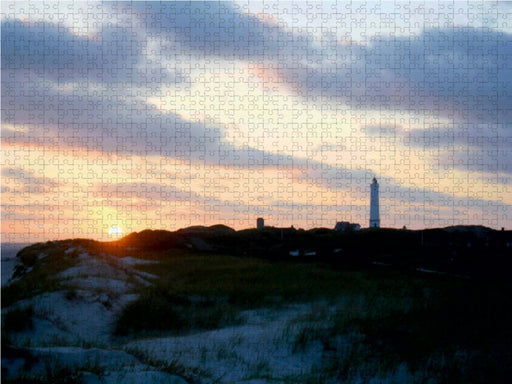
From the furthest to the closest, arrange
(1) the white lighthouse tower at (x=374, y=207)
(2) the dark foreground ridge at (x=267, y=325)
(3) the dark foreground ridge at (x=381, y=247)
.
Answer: (1) the white lighthouse tower at (x=374, y=207), (3) the dark foreground ridge at (x=381, y=247), (2) the dark foreground ridge at (x=267, y=325)

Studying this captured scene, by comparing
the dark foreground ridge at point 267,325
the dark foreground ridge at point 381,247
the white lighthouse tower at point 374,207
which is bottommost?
the dark foreground ridge at point 267,325

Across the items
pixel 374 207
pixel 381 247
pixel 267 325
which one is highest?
pixel 374 207

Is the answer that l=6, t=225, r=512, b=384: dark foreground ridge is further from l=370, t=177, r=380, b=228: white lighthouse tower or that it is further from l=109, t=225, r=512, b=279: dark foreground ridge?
l=370, t=177, r=380, b=228: white lighthouse tower

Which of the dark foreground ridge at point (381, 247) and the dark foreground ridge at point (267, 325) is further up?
the dark foreground ridge at point (381, 247)

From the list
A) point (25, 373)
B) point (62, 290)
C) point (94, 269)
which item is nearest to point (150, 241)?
point (94, 269)

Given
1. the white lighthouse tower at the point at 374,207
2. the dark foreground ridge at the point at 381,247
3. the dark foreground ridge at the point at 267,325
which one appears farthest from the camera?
the white lighthouse tower at the point at 374,207

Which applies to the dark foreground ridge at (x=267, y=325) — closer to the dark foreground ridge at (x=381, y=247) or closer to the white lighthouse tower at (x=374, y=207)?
the dark foreground ridge at (x=381, y=247)

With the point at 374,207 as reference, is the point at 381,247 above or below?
below

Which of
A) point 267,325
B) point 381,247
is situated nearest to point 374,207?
point 381,247

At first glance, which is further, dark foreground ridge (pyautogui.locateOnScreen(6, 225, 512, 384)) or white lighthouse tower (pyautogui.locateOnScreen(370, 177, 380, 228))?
white lighthouse tower (pyautogui.locateOnScreen(370, 177, 380, 228))

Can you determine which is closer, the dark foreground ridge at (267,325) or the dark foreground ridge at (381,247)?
the dark foreground ridge at (267,325)

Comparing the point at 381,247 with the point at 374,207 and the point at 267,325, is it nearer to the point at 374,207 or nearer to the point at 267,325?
the point at 374,207

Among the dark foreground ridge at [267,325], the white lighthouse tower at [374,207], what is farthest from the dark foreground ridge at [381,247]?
the white lighthouse tower at [374,207]

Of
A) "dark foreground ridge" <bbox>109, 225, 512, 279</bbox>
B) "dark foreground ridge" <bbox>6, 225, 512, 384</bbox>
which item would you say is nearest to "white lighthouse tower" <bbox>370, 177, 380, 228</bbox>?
"dark foreground ridge" <bbox>109, 225, 512, 279</bbox>
